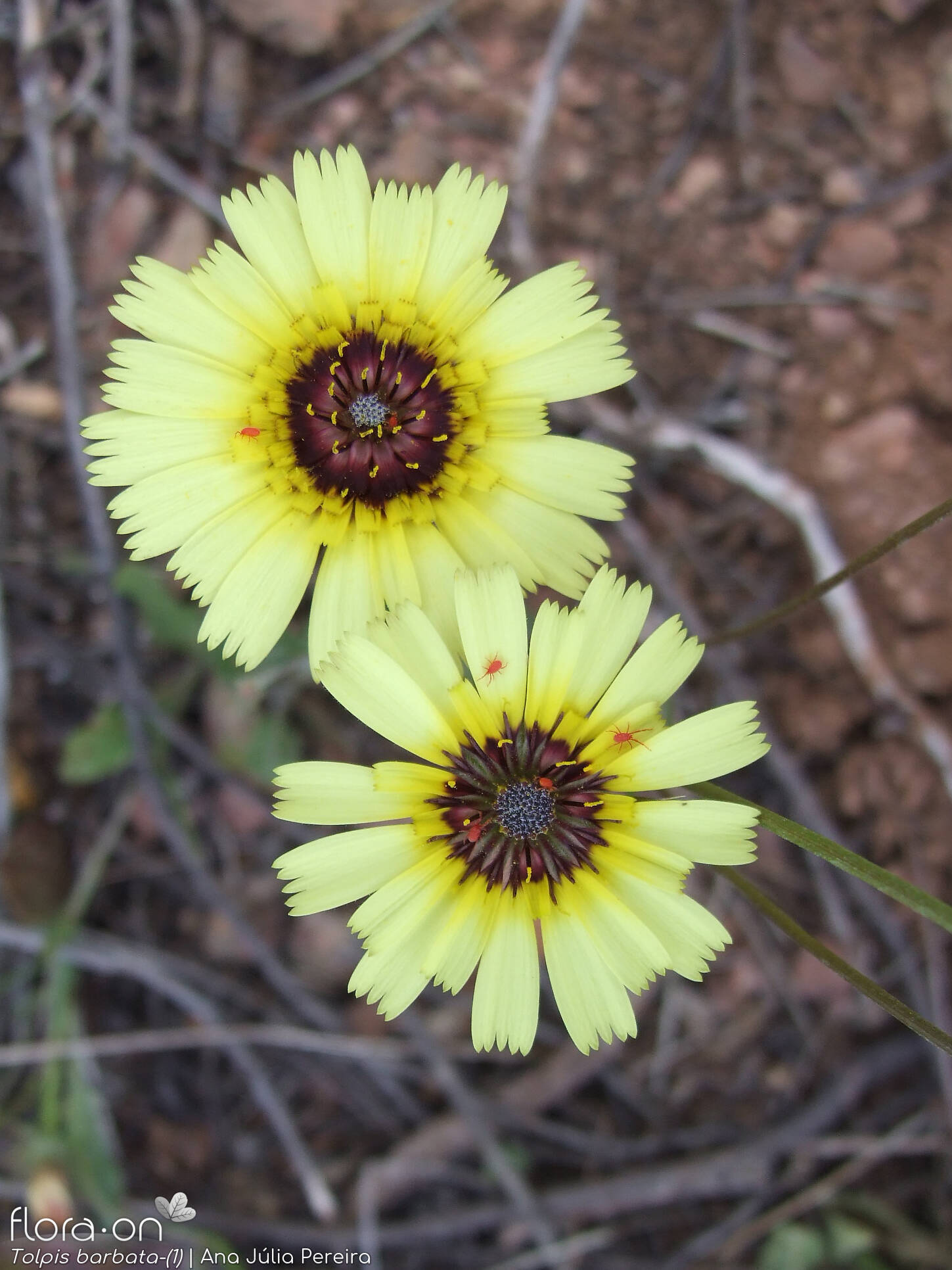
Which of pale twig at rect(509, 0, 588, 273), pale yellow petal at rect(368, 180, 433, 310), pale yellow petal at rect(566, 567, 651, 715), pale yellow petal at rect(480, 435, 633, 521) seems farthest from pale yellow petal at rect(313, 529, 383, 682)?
pale twig at rect(509, 0, 588, 273)

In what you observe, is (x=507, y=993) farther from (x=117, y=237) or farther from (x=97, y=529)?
(x=117, y=237)

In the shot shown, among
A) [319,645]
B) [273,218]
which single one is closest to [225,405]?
[273,218]

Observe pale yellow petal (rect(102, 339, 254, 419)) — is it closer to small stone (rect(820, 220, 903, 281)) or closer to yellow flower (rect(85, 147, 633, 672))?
yellow flower (rect(85, 147, 633, 672))

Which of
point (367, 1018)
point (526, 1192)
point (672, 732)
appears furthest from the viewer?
point (367, 1018)

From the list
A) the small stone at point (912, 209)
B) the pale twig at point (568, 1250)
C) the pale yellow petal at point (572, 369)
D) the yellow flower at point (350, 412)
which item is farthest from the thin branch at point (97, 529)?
the small stone at point (912, 209)

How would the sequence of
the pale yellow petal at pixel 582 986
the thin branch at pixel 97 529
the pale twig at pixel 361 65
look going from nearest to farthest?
the pale yellow petal at pixel 582 986, the thin branch at pixel 97 529, the pale twig at pixel 361 65

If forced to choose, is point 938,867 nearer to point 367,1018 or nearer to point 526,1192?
point 526,1192

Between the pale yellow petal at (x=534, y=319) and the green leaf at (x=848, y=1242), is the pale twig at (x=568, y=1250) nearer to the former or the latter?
the green leaf at (x=848, y=1242)
